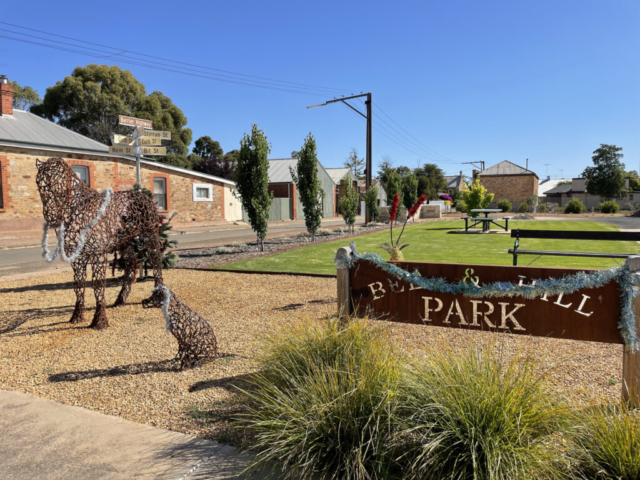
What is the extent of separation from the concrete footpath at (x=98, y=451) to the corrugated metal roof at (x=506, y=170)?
6290 cm

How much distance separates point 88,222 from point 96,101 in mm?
38513

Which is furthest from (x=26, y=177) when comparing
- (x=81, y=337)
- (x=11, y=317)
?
(x=81, y=337)

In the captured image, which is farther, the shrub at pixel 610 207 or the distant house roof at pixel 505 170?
the distant house roof at pixel 505 170

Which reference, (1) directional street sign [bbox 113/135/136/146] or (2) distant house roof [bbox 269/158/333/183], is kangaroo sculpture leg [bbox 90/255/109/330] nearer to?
(1) directional street sign [bbox 113/135/136/146]

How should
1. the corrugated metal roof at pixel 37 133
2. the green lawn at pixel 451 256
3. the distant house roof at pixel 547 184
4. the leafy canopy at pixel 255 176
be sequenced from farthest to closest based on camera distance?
the distant house roof at pixel 547 184
the corrugated metal roof at pixel 37 133
the leafy canopy at pixel 255 176
the green lawn at pixel 451 256

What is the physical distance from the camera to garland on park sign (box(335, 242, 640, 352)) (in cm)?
294

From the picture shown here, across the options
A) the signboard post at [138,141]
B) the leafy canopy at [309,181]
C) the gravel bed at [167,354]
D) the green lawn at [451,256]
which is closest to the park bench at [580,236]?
the green lawn at [451,256]

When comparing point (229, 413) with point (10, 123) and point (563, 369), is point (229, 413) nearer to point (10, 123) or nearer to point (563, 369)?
point (563, 369)

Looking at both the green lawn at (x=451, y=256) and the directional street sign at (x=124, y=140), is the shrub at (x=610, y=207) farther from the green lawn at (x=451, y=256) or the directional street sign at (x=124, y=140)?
the directional street sign at (x=124, y=140)

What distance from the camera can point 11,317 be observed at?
6148 millimetres

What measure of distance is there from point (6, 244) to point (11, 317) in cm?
1291

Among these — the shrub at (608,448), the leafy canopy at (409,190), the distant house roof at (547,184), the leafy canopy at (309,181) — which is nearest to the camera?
the shrub at (608,448)

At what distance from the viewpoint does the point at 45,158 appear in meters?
19.2

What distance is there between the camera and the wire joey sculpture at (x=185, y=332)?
4199 millimetres
